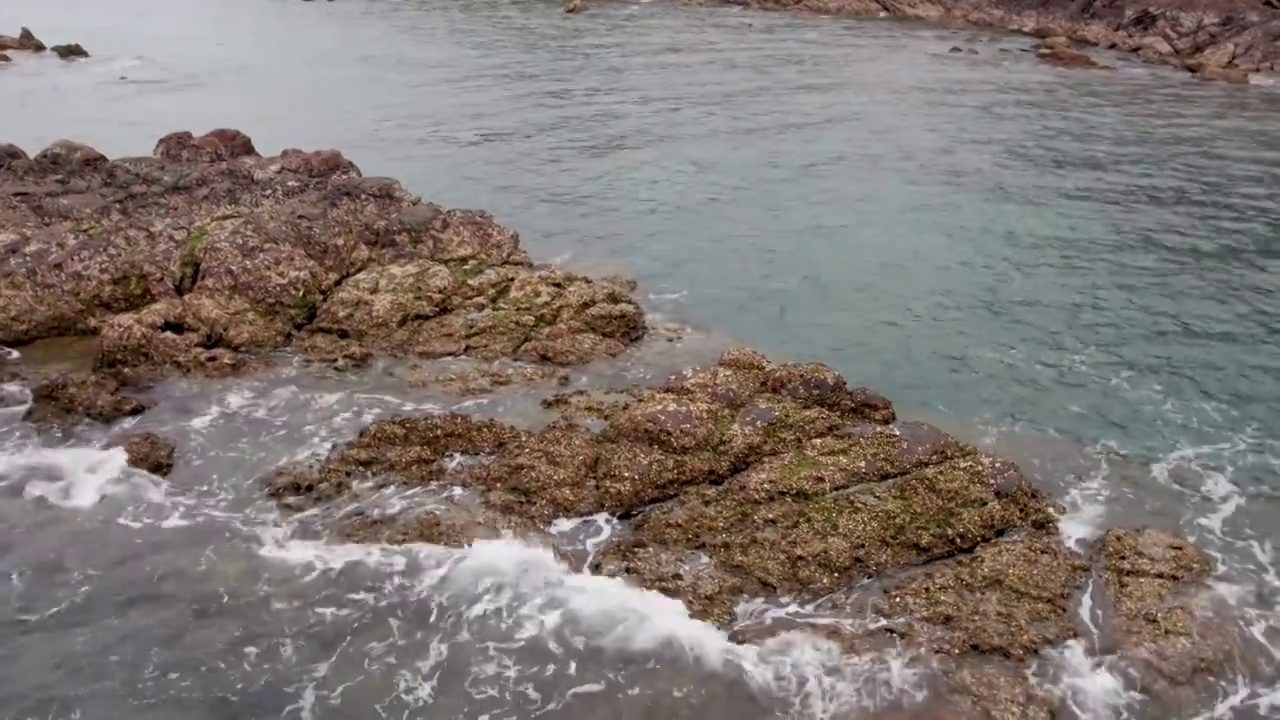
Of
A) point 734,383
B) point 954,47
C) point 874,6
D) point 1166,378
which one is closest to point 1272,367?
point 1166,378

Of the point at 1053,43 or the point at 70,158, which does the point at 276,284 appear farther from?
the point at 1053,43

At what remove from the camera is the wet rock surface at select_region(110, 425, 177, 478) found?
→ 23.7 metres

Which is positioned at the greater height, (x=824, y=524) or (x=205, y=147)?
(x=205, y=147)

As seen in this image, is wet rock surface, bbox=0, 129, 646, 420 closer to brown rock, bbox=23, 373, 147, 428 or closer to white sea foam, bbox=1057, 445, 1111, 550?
brown rock, bbox=23, 373, 147, 428

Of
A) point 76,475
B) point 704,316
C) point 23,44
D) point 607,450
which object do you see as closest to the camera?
point 76,475

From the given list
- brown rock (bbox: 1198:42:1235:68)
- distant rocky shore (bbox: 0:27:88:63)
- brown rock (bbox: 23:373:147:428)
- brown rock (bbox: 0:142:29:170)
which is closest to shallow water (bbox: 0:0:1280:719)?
brown rock (bbox: 23:373:147:428)

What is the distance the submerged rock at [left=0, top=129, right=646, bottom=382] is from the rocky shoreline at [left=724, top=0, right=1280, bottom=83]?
51.3 metres

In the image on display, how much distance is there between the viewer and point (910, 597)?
19375mm

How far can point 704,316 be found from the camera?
32.8 m

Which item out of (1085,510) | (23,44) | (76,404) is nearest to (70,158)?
(76,404)

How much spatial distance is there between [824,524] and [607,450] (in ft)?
17.9

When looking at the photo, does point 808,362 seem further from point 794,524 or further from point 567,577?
point 567,577

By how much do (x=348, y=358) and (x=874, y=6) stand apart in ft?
246

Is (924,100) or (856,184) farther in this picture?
(924,100)
